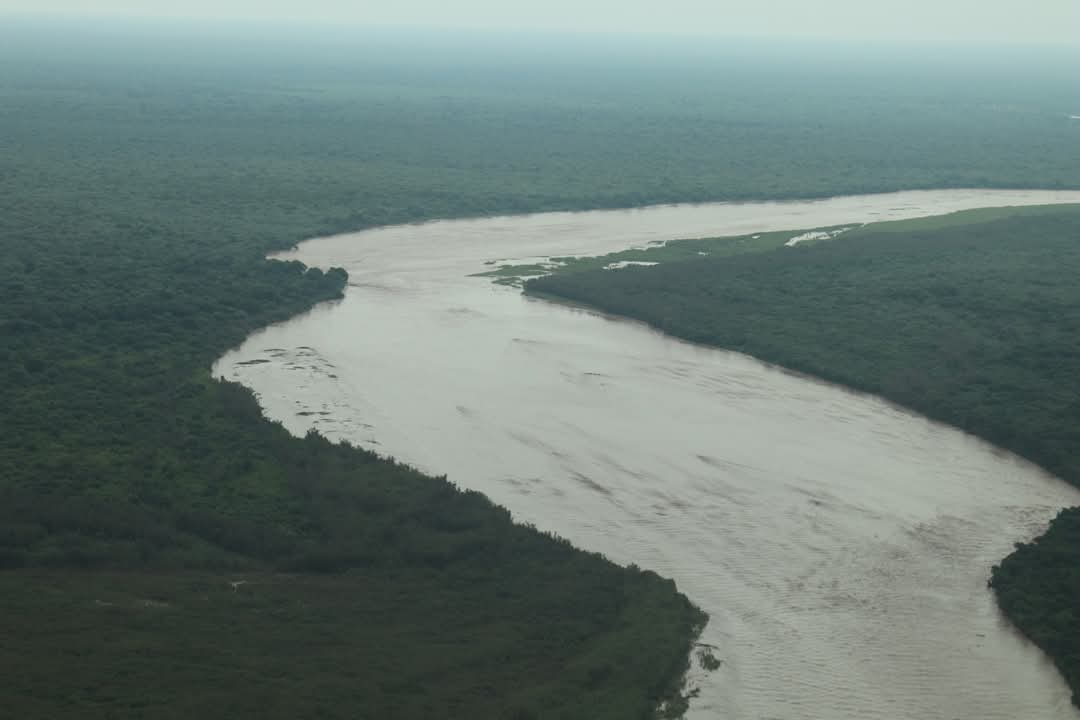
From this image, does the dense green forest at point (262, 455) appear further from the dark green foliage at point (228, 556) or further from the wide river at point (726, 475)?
the wide river at point (726, 475)

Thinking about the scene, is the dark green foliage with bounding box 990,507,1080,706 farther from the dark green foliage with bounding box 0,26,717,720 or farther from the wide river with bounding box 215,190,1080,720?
the dark green foliage with bounding box 0,26,717,720

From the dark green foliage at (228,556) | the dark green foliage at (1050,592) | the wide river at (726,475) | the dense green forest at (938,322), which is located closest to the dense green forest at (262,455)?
the dark green foliage at (228,556)

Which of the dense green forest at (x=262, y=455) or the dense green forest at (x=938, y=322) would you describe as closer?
the dense green forest at (x=262, y=455)

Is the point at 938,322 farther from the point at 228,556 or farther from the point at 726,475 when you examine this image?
the point at 228,556

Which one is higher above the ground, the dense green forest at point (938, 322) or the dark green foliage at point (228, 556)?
the dense green forest at point (938, 322)

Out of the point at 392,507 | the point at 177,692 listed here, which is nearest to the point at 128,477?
the point at 392,507

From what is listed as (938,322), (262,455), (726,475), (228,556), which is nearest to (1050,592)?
(726,475)

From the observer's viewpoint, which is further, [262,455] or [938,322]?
[938,322]
